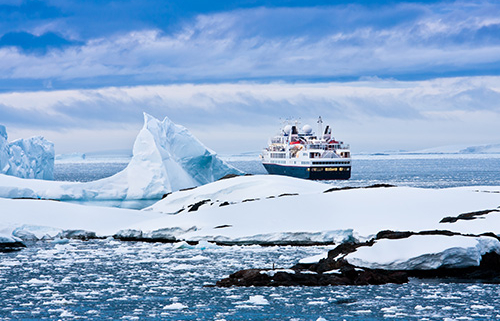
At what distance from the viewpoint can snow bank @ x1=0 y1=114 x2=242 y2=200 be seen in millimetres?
36812

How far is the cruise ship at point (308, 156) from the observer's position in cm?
7194

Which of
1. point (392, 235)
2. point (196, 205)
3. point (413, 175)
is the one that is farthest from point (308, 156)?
point (392, 235)

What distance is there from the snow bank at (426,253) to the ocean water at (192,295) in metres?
0.75

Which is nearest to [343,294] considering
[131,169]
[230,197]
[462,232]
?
[462,232]

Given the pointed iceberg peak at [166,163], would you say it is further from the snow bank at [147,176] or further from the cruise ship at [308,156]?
the cruise ship at [308,156]

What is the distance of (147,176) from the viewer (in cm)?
3753

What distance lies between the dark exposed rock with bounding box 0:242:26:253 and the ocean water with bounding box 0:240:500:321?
2570mm

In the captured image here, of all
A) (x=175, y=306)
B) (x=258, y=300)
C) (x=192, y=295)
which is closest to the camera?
(x=175, y=306)

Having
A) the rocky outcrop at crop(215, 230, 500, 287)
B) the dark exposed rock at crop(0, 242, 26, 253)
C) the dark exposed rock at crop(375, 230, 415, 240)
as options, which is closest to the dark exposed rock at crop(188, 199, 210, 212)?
the dark exposed rock at crop(0, 242, 26, 253)

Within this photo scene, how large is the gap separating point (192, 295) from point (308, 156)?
59181mm

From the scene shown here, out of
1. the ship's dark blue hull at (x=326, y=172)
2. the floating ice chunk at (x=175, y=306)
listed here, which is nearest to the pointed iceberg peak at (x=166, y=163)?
the floating ice chunk at (x=175, y=306)

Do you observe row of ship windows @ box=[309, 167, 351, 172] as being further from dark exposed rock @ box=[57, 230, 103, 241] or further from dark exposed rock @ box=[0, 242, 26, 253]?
dark exposed rock @ box=[0, 242, 26, 253]

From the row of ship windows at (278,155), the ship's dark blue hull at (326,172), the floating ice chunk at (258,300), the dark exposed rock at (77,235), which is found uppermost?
the row of ship windows at (278,155)

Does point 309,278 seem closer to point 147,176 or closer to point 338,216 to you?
point 338,216
